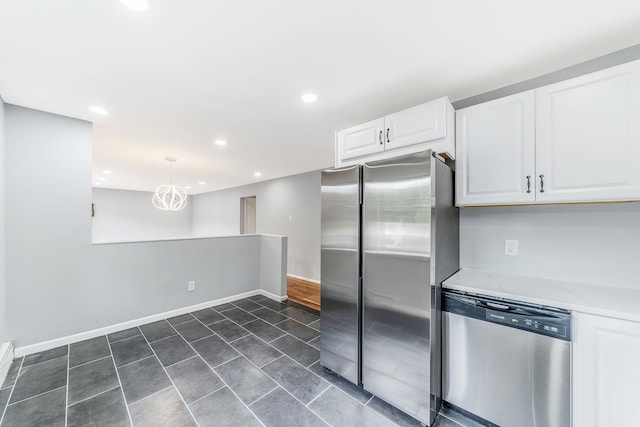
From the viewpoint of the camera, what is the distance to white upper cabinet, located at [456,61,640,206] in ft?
4.50

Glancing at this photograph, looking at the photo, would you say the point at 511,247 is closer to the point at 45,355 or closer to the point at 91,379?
the point at 91,379

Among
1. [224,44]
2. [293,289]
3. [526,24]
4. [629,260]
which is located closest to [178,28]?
[224,44]

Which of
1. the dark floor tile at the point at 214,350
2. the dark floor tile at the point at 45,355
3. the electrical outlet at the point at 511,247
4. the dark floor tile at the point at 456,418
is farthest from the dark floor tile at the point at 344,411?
the dark floor tile at the point at 45,355

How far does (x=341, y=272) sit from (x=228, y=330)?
1.80 meters

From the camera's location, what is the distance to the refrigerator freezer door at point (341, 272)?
6.34ft

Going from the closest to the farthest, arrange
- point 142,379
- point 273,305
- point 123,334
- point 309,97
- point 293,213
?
point 142,379 → point 309,97 → point 123,334 → point 273,305 → point 293,213

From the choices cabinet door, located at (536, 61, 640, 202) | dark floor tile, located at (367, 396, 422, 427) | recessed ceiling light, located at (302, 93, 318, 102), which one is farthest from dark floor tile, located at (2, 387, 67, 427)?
cabinet door, located at (536, 61, 640, 202)

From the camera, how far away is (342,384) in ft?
6.54

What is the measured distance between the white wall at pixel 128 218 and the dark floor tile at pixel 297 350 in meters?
7.18

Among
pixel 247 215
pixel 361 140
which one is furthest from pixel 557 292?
pixel 247 215

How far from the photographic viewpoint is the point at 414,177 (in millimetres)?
1627

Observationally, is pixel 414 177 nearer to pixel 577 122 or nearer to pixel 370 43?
pixel 370 43

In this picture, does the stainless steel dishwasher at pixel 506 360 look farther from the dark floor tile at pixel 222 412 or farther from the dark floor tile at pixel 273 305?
the dark floor tile at pixel 273 305

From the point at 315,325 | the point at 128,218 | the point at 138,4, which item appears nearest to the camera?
the point at 138,4
